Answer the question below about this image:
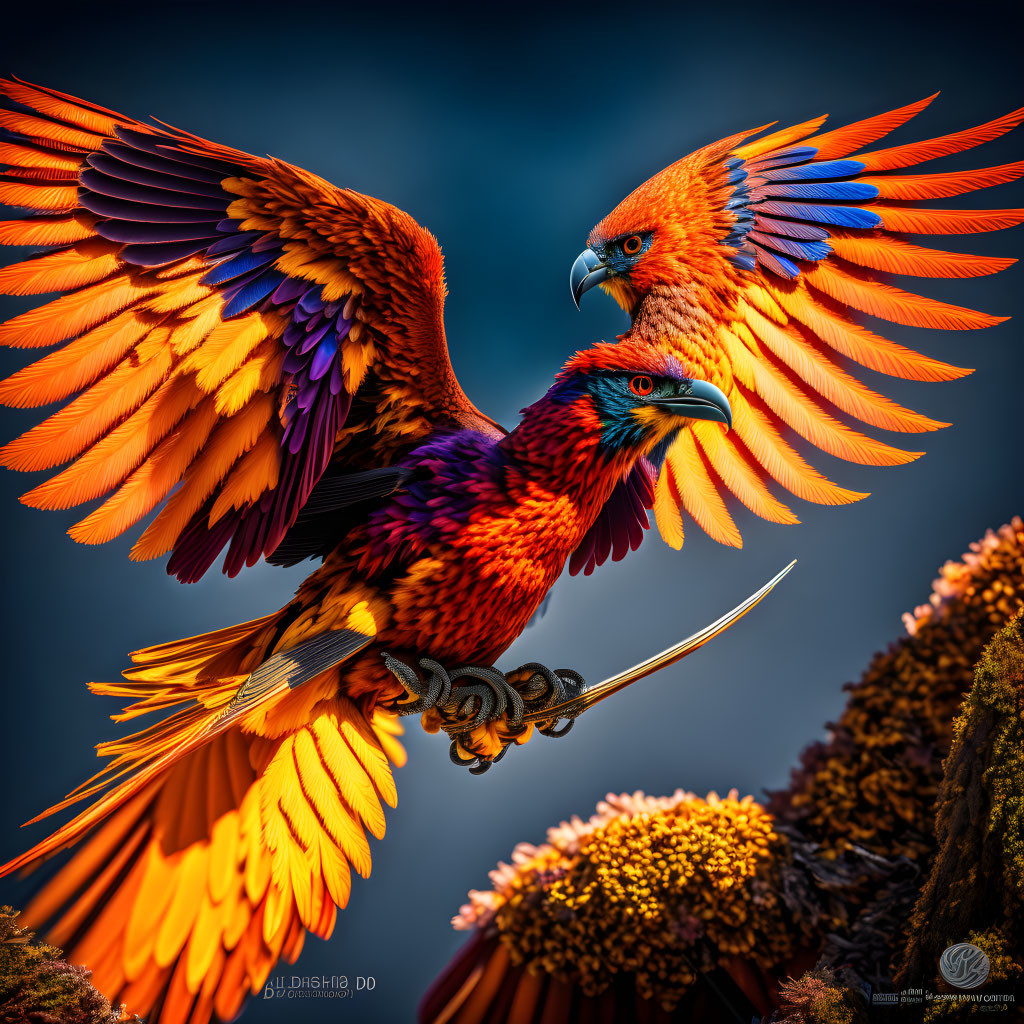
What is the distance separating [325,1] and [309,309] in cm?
67

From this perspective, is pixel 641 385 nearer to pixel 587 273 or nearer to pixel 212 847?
pixel 587 273

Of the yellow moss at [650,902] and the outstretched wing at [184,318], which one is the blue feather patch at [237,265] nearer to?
the outstretched wing at [184,318]

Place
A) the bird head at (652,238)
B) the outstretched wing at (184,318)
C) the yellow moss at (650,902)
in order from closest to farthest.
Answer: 1. the outstretched wing at (184,318)
2. the bird head at (652,238)
3. the yellow moss at (650,902)

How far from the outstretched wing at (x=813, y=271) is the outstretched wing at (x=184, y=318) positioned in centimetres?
40

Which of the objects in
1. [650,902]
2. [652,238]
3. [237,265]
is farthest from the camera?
[650,902]

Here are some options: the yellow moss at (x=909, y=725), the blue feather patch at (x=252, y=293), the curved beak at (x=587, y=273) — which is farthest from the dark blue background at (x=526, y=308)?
the blue feather patch at (x=252, y=293)

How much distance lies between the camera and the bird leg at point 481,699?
2.73ft

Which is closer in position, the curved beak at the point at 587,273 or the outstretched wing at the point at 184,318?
the outstretched wing at the point at 184,318

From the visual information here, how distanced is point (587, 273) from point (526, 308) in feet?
0.93

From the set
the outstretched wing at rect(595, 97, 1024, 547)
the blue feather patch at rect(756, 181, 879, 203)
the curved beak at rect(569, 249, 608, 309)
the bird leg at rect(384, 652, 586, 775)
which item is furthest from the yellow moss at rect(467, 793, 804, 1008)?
the blue feather patch at rect(756, 181, 879, 203)

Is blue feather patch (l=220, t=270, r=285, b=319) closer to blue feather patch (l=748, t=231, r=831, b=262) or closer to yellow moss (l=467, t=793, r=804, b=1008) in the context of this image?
blue feather patch (l=748, t=231, r=831, b=262)

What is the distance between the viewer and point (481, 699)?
86cm

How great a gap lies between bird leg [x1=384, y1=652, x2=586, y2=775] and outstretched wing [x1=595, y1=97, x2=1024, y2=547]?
0.43 metres

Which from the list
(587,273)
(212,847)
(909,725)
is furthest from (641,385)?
(909,725)
